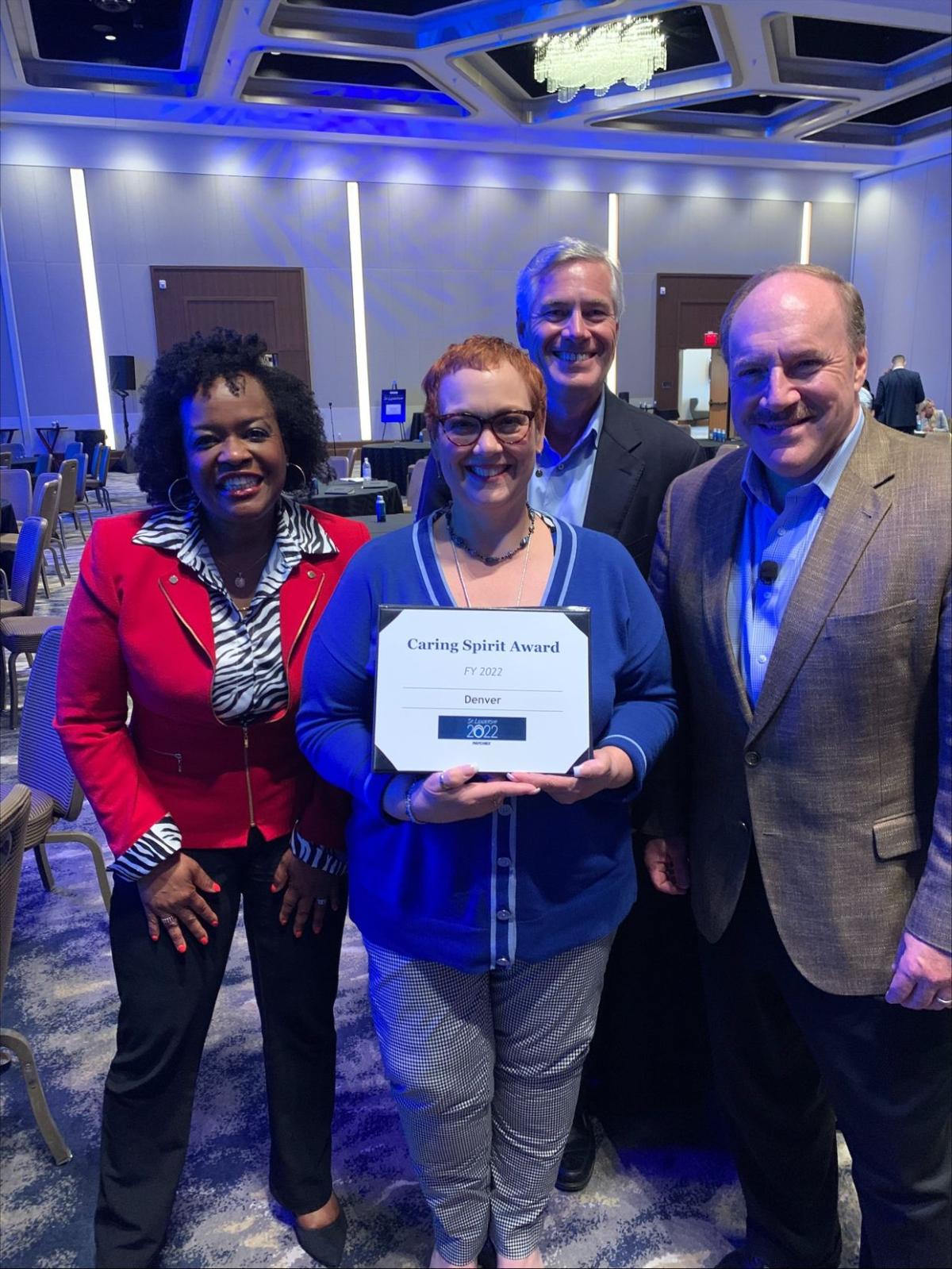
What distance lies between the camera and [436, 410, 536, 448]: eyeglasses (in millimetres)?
1300

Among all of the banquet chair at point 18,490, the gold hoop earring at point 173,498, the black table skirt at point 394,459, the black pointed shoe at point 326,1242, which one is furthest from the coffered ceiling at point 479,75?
the black pointed shoe at point 326,1242

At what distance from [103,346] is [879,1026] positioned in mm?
13645

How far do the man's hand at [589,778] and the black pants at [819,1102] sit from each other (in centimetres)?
34

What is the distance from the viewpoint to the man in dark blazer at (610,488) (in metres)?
1.85

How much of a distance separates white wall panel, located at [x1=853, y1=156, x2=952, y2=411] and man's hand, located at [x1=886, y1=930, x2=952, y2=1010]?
1615 cm

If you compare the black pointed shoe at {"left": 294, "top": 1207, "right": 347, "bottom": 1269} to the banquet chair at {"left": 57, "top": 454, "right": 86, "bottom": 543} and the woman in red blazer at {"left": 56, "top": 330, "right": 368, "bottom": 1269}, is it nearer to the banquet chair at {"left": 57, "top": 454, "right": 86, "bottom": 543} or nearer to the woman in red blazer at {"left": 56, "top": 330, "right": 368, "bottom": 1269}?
the woman in red blazer at {"left": 56, "top": 330, "right": 368, "bottom": 1269}

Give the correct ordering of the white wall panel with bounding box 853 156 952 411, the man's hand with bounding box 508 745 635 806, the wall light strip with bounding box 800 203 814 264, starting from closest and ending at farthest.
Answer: the man's hand with bounding box 508 745 635 806 → the white wall panel with bounding box 853 156 952 411 → the wall light strip with bounding box 800 203 814 264

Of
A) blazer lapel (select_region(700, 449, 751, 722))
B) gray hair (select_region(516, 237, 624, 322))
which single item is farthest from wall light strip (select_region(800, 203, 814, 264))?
blazer lapel (select_region(700, 449, 751, 722))

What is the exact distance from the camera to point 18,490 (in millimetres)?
7133

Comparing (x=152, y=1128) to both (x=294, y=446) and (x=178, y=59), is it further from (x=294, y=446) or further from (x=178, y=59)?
(x=178, y=59)

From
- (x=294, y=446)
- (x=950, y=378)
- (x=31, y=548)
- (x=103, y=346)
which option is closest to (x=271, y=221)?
(x=103, y=346)

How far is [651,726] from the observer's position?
1343 millimetres

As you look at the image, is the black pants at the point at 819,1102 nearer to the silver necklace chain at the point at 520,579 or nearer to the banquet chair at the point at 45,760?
the silver necklace chain at the point at 520,579

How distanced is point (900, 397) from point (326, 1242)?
12507 mm
